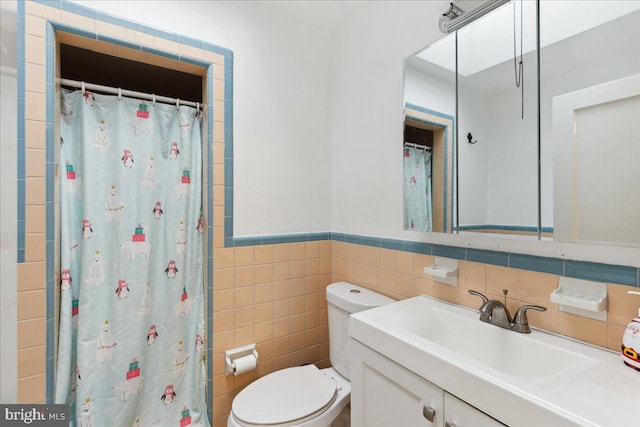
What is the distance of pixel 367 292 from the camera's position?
1571 mm

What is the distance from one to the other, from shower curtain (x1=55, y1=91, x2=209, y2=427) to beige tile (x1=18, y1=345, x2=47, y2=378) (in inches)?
3.6

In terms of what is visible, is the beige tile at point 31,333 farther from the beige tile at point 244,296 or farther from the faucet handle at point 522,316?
the faucet handle at point 522,316

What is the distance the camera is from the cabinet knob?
80 cm

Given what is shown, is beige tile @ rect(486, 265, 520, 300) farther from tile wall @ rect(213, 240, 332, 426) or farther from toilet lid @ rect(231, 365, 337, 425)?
tile wall @ rect(213, 240, 332, 426)

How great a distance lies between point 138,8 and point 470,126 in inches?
60.7

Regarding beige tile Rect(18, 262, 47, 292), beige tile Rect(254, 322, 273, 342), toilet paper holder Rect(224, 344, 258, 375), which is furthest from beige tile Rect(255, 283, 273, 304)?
beige tile Rect(18, 262, 47, 292)

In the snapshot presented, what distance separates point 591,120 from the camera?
2.86ft

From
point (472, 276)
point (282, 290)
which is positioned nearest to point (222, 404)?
point (282, 290)

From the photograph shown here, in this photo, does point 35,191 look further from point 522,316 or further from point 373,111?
point 522,316

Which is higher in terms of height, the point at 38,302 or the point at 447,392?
the point at 38,302

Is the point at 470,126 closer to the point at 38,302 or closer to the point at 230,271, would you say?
the point at 230,271

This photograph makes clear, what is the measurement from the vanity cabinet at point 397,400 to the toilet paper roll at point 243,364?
0.63 m

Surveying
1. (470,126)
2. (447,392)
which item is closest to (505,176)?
(470,126)

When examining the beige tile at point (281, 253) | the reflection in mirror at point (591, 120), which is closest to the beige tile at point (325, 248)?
the beige tile at point (281, 253)
